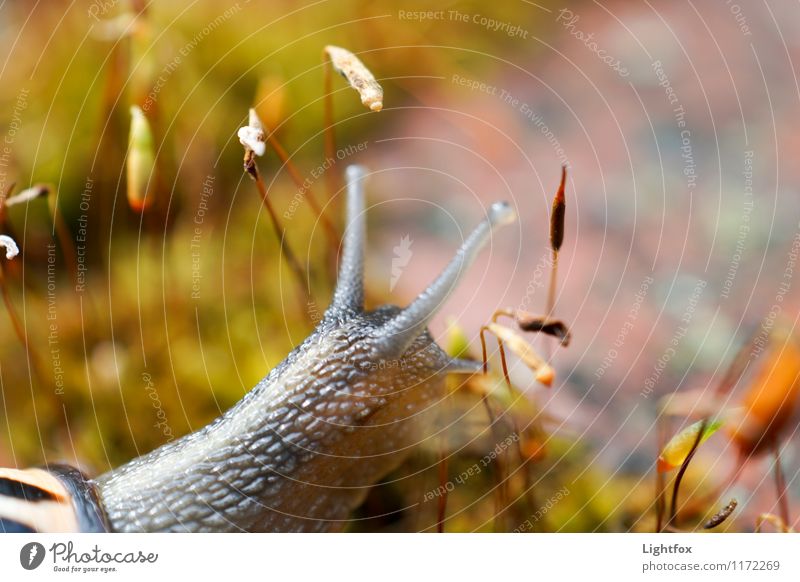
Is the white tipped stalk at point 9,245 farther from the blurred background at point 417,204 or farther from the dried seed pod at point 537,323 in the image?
the dried seed pod at point 537,323

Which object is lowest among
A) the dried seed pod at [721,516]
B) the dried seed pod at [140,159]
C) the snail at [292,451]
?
the dried seed pod at [721,516]

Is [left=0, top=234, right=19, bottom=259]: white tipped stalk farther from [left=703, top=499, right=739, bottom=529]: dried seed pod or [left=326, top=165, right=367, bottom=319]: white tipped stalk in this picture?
[left=703, top=499, right=739, bottom=529]: dried seed pod

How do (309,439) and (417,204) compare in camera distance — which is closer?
(309,439)

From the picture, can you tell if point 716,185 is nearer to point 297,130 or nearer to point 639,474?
point 639,474

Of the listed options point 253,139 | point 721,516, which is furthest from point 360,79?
point 721,516

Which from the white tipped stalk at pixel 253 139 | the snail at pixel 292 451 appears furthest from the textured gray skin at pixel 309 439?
the white tipped stalk at pixel 253 139

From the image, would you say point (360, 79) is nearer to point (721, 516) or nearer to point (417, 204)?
point (417, 204)

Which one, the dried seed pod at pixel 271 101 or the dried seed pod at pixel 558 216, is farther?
the dried seed pod at pixel 271 101

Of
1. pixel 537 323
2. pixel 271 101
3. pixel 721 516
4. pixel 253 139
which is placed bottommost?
pixel 721 516
